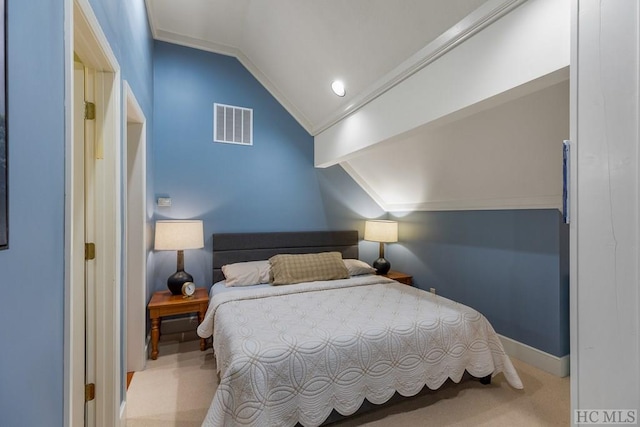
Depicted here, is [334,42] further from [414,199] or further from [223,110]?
[414,199]

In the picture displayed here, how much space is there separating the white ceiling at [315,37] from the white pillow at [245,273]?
68.9 inches

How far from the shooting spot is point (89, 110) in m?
1.51

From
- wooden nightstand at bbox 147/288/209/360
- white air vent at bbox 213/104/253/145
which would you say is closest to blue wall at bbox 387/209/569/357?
white air vent at bbox 213/104/253/145

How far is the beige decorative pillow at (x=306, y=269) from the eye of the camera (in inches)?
118

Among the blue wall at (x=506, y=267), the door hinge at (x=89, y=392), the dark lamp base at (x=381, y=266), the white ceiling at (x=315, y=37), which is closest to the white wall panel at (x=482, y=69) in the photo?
the white ceiling at (x=315, y=37)

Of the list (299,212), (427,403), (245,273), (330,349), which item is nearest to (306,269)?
(245,273)

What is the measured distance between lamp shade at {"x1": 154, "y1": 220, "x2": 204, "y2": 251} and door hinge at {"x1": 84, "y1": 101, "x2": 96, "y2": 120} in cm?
144

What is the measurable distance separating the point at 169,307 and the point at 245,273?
714 mm

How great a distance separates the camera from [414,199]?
147 inches

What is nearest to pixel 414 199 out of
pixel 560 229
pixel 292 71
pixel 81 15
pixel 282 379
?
pixel 560 229

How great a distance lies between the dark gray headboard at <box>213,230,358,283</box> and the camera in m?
3.29

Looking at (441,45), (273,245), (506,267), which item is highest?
(441,45)

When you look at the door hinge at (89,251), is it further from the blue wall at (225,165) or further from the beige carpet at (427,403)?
the blue wall at (225,165)

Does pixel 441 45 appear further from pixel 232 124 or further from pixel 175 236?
pixel 175 236
